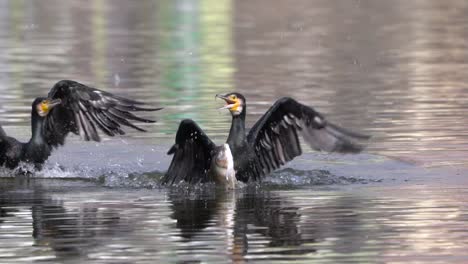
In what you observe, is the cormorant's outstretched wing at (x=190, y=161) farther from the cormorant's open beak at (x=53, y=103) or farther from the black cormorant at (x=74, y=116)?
the cormorant's open beak at (x=53, y=103)

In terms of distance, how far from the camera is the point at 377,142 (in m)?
18.4

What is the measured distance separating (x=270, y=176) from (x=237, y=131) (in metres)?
0.86

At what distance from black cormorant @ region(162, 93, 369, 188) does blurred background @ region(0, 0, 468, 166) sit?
1.72 metres

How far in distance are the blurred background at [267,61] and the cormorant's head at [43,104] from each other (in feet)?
5.89

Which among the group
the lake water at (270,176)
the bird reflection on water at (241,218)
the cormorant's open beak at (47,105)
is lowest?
the bird reflection on water at (241,218)

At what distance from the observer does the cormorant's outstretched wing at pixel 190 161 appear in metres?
15.9

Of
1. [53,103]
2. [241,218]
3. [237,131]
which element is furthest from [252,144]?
[53,103]

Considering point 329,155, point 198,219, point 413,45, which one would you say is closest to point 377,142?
point 329,155

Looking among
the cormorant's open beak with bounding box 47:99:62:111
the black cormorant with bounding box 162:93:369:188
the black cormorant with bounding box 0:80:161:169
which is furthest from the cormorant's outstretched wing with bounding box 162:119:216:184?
the cormorant's open beak with bounding box 47:99:62:111

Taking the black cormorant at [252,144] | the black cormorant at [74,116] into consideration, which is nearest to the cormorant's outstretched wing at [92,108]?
the black cormorant at [74,116]

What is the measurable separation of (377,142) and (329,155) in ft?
2.39

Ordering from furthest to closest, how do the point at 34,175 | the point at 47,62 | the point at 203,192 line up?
the point at 47,62, the point at 34,175, the point at 203,192

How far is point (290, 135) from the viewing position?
1591cm

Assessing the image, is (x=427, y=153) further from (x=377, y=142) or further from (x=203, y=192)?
(x=203, y=192)
